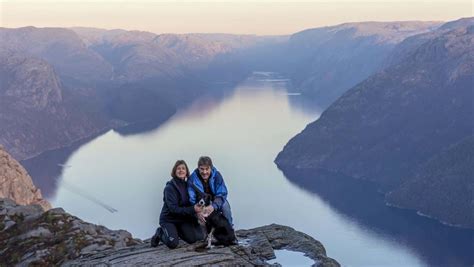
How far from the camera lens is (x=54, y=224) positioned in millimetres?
46156

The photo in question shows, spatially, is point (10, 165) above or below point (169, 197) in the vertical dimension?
below

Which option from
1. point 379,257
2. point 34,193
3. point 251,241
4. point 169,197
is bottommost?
point 379,257

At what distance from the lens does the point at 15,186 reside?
164m

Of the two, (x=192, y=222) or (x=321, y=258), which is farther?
(x=321, y=258)

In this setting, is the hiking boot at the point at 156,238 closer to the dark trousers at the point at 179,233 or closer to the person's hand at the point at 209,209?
the dark trousers at the point at 179,233

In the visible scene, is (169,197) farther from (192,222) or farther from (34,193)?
(34,193)

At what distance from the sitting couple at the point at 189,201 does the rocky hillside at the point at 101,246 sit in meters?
0.82

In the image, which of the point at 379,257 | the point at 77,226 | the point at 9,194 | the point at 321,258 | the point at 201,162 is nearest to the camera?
the point at 201,162

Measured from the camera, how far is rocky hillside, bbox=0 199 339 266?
Result: 96.8 ft

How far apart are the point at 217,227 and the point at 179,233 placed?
2.20 metres

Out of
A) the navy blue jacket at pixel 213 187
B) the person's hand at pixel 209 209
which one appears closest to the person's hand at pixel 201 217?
the person's hand at pixel 209 209

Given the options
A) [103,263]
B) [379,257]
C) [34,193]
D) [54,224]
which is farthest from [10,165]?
[103,263]

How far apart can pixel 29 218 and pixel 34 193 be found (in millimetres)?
127090

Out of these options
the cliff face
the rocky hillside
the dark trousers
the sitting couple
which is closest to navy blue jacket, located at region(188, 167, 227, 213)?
the sitting couple
